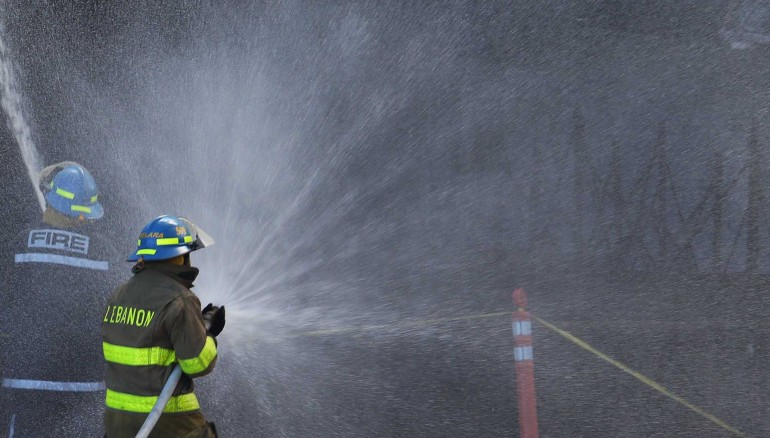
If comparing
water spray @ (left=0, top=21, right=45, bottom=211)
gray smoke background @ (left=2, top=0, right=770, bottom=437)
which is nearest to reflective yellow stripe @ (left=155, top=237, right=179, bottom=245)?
gray smoke background @ (left=2, top=0, right=770, bottom=437)

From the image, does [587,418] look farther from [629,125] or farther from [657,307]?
[629,125]

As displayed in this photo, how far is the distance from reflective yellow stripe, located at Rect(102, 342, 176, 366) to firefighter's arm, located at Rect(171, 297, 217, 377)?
0.23 ft

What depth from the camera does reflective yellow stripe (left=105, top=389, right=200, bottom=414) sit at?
2.85 meters

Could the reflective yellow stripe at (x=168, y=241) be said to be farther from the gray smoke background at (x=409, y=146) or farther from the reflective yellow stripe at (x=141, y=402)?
the gray smoke background at (x=409, y=146)

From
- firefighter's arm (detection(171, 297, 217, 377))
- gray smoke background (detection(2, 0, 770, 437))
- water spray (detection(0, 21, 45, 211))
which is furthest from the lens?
water spray (detection(0, 21, 45, 211))

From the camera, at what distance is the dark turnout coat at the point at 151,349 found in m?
2.81

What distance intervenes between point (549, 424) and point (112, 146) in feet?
16.4

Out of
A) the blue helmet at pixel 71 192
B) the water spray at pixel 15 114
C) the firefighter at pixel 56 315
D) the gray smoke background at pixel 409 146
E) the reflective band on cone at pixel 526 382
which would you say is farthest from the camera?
the water spray at pixel 15 114

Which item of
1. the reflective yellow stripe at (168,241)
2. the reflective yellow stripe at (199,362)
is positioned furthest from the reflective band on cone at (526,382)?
the reflective yellow stripe at (168,241)

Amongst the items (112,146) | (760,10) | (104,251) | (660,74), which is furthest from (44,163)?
(760,10)

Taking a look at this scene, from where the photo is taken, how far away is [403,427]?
18.0 feet

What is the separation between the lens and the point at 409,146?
9.54 metres

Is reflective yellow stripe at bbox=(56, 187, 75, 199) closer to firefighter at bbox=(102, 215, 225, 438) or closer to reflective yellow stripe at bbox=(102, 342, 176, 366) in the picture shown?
firefighter at bbox=(102, 215, 225, 438)

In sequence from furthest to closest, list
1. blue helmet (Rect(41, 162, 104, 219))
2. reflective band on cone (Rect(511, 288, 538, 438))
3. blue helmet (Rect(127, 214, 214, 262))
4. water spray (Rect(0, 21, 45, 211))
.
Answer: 1. water spray (Rect(0, 21, 45, 211))
2. reflective band on cone (Rect(511, 288, 538, 438))
3. blue helmet (Rect(41, 162, 104, 219))
4. blue helmet (Rect(127, 214, 214, 262))
